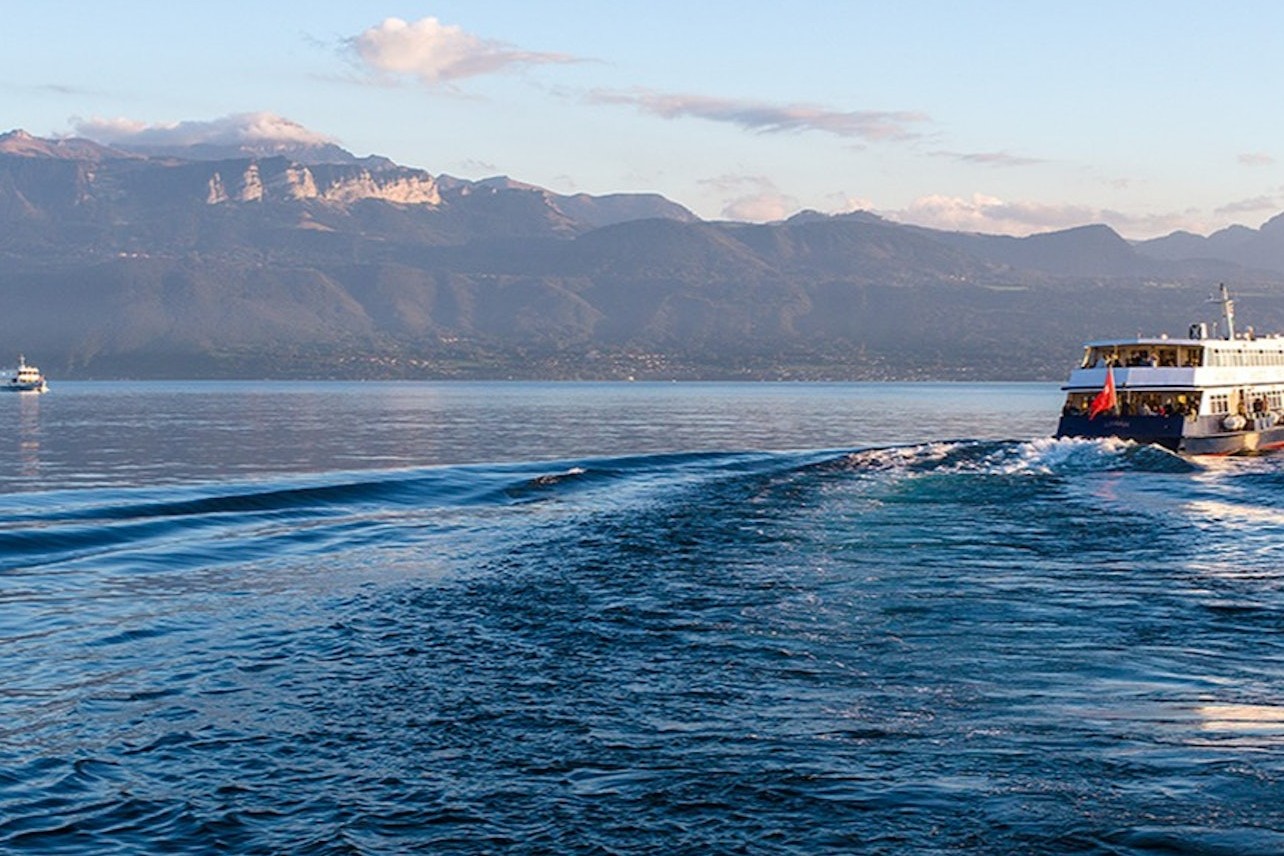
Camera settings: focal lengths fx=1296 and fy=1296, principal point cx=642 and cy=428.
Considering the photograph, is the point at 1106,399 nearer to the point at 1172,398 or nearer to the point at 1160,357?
the point at 1172,398

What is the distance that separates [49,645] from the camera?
25578 mm

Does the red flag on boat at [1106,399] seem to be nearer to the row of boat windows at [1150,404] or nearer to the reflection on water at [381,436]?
the row of boat windows at [1150,404]

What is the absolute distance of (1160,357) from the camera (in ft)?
261

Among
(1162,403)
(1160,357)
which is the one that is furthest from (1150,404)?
(1160,357)

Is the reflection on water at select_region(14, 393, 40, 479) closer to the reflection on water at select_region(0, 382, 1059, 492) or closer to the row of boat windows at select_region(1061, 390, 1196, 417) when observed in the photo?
the reflection on water at select_region(0, 382, 1059, 492)

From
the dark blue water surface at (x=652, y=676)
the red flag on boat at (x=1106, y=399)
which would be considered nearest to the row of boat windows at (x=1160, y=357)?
the red flag on boat at (x=1106, y=399)

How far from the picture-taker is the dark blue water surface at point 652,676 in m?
15.6

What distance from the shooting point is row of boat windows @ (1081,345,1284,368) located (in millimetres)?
78812

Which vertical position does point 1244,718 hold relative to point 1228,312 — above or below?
below

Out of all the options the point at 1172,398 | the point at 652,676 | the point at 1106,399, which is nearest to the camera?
the point at 652,676

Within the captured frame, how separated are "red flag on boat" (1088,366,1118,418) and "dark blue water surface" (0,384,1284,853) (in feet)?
72.4

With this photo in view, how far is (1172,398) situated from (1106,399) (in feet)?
16.4

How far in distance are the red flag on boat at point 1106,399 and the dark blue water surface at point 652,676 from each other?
22.1 metres

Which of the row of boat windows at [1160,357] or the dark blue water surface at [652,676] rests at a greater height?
the row of boat windows at [1160,357]
